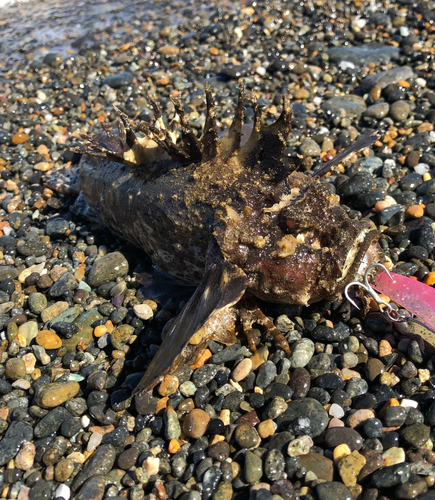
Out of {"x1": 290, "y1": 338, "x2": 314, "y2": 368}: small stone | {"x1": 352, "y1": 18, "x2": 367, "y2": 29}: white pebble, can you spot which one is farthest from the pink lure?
{"x1": 352, "y1": 18, "x2": 367, "y2": 29}: white pebble

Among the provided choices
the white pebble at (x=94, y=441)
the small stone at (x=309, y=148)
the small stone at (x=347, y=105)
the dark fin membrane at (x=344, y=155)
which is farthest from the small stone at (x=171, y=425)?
the small stone at (x=347, y=105)

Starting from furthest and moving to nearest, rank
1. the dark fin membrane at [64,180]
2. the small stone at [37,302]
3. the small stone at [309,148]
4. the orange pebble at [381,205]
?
1. the dark fin membrane at [64,180]
2. the small stone at [309,148]
3. the orange pebble at [381,205]
4. the small stone at [37,302]

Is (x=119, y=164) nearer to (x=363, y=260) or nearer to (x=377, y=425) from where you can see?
(x=363, y=260)

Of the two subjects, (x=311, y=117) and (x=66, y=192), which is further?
(x=311, y=117)

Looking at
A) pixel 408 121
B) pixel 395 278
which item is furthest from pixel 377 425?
pixel 408 121

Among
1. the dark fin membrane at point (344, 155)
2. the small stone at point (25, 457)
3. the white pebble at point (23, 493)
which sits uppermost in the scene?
the dark fin membrane at point (344, 155)

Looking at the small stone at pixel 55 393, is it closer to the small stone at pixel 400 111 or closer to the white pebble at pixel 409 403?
the white pebble at pixel 409 403

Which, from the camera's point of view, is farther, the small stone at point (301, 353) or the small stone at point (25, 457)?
the small stone at point (301, 353)
